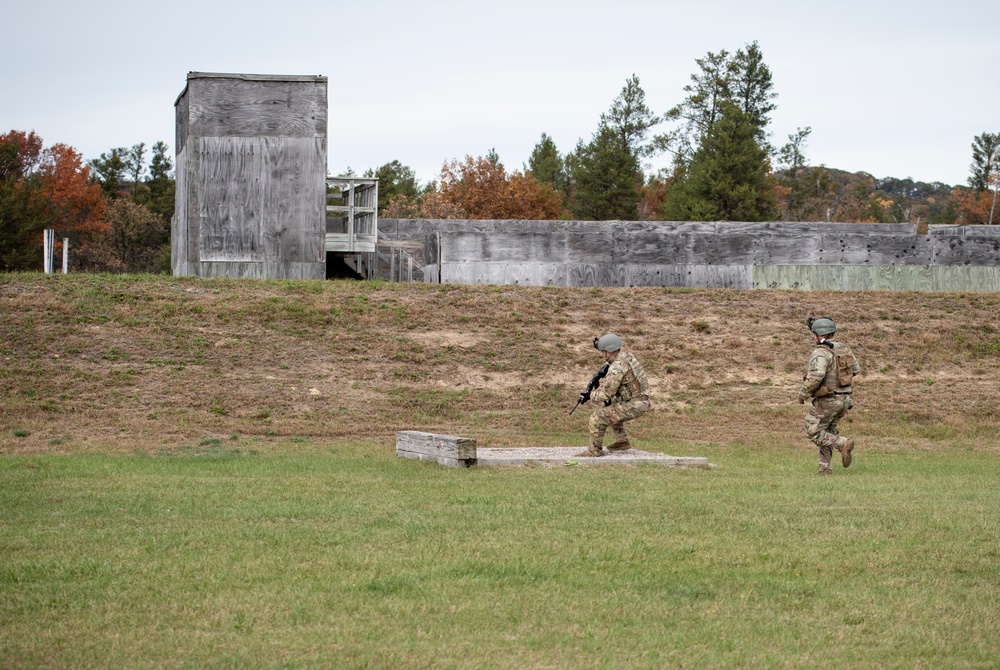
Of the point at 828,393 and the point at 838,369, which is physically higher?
the point at 838,369

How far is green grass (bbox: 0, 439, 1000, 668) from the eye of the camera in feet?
24.0

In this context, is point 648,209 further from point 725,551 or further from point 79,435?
point 725,551

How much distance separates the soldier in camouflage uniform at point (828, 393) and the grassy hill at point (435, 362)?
3594 millimetres

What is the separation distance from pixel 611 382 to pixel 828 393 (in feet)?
10.0

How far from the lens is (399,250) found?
115ft

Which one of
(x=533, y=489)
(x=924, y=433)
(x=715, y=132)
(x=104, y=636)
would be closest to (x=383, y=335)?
(x=924, y=433)

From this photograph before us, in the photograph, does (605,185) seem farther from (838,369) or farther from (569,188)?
(838,369)

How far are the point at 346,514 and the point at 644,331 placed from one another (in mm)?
18217

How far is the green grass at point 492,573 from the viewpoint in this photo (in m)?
7.31

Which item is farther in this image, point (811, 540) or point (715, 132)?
point (715, 132)

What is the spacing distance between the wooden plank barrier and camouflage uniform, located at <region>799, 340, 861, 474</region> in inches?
184

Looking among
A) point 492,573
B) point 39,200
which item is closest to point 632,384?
point 492,573

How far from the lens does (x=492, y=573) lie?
917cm

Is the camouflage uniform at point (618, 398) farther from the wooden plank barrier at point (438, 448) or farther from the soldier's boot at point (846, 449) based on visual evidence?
the soldier's boot at point (846, 449)
